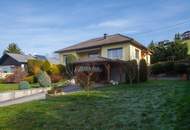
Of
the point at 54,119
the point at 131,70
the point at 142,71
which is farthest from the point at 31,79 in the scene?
the point at 54,119

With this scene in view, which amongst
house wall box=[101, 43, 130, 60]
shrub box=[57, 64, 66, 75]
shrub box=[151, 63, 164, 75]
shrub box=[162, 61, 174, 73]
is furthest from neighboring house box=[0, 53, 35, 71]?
shrub box=[162, 61, 174, 73]

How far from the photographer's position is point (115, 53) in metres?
34.9

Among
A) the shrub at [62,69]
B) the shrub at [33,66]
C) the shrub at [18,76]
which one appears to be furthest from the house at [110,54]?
the shrub at [18,76]

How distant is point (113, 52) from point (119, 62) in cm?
401

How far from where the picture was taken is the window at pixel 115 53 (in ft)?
113

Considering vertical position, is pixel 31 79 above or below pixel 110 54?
below

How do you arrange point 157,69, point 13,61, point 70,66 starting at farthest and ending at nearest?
point 13,61 < point 157,69 < point 70,66

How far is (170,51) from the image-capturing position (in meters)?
46.1

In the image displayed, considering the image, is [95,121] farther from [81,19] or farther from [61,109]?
[81,19]

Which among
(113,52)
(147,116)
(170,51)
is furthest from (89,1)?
(170,51)

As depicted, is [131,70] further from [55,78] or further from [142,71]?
[55,78]

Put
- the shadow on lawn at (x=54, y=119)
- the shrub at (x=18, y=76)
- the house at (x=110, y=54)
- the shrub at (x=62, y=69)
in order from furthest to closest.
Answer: the shrub at (x=62, y=69) → the shrub at (x=18, y=76) → the house at (x=110, y=54) → the shadow on lawn at (x=54, y=119)

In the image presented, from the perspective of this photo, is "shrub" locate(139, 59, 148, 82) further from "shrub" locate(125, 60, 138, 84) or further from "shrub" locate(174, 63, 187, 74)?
"shrub" locate(174, 63, 187, 74)

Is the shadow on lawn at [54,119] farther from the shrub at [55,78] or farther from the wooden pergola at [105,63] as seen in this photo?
the shrub at [55,78]
